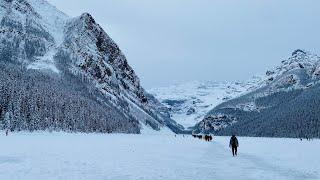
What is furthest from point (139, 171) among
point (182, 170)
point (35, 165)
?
point (35, 165)

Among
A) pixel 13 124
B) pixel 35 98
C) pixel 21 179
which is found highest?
pixel 35 98

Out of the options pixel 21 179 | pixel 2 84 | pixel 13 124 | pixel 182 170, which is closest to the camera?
pixel 21 179

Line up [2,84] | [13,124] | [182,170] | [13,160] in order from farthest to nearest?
[2,84] → [13,124] → [13,160] → [182,170]

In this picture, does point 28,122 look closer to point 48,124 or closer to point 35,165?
point 48,124

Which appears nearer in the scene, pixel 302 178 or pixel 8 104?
pixel 302 178

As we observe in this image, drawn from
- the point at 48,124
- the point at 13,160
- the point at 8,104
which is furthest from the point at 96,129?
the point at 13,160

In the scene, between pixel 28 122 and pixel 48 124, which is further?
pixel 48 124

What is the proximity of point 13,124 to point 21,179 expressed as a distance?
104 meters

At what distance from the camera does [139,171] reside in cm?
2652

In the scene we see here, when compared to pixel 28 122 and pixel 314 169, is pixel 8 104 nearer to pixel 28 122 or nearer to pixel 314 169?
pixel 28 122

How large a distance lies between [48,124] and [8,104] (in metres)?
14.3

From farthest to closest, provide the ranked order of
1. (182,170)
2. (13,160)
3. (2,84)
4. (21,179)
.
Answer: (2,84), (13,160), (182,170), (21,179)

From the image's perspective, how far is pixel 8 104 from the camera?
124750 mm

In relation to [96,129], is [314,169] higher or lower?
lower
